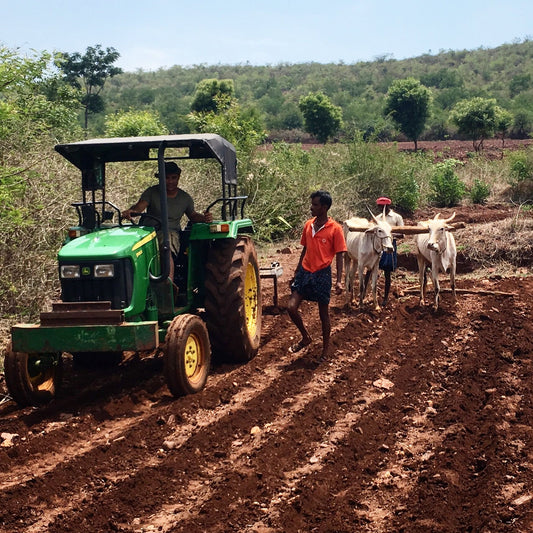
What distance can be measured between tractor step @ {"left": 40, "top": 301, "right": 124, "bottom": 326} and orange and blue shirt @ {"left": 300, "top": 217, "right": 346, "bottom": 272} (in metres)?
2.52

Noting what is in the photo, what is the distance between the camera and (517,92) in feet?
253

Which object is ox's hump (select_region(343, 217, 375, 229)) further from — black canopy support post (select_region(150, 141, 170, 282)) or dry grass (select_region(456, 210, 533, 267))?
black canopy support post (select_region(150, 141, 170, 282))

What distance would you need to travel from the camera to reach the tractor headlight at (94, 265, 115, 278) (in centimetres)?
618

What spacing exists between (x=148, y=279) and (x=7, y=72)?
138 inches

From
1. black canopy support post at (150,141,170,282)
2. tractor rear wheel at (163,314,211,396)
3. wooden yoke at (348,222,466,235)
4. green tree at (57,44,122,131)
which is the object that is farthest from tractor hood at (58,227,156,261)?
green tree at (57,44,122,131)

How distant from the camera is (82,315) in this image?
6.02 meters

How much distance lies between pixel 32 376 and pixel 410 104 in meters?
46.4

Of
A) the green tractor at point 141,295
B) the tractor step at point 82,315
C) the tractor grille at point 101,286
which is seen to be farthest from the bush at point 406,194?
the tractor step at point 82,315

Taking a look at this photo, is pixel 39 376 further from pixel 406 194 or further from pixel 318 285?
pixel 406 194

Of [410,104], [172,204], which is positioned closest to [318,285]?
[172,204]

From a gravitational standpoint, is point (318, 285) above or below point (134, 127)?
below

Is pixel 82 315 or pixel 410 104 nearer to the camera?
pixel 82 315

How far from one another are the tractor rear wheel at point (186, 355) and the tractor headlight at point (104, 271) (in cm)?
71

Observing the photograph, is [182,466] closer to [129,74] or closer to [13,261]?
[13,261]
